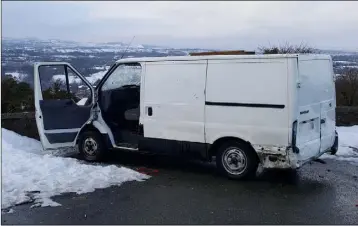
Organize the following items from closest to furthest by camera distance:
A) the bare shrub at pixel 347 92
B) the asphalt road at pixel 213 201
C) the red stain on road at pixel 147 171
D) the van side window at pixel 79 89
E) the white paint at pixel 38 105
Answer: the asphalt road at pixel 213 201 < the red stain on road at pixel 147 171 < the white paint at pixel 38 105 < the van side window at pixel 79 89 < the bare shrub at pixel 347 92

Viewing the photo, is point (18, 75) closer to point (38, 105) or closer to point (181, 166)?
point (38, 105)

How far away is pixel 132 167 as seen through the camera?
A: 25.4 feet

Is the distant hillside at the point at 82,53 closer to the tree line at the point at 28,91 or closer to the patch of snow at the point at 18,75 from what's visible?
the patch of snow at the point at 18,75

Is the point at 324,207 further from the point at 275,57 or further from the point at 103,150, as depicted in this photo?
the point at 103,150

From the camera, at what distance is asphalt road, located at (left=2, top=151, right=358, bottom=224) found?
5.12 m

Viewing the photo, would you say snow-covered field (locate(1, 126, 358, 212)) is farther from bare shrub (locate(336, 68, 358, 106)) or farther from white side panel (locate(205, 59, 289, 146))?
bare shrub (locate(336, 68, 358, 106))

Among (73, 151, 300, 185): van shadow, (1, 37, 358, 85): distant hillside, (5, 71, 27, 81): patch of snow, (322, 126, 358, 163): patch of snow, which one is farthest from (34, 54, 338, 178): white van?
(5, 71, 27, 81): patch of snow

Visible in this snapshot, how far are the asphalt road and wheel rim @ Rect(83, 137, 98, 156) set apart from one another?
145cm

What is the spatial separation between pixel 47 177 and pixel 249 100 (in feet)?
10.4

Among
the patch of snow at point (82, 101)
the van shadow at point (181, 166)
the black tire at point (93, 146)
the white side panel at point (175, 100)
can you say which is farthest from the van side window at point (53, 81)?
the white side panel at point (175, 100)

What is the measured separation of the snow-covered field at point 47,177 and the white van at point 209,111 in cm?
78

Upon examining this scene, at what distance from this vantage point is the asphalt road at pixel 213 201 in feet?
16.8

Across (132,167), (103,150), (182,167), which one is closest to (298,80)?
(182,167)

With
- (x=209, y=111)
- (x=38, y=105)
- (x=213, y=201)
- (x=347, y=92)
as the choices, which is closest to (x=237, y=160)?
(x=209, y=111)
